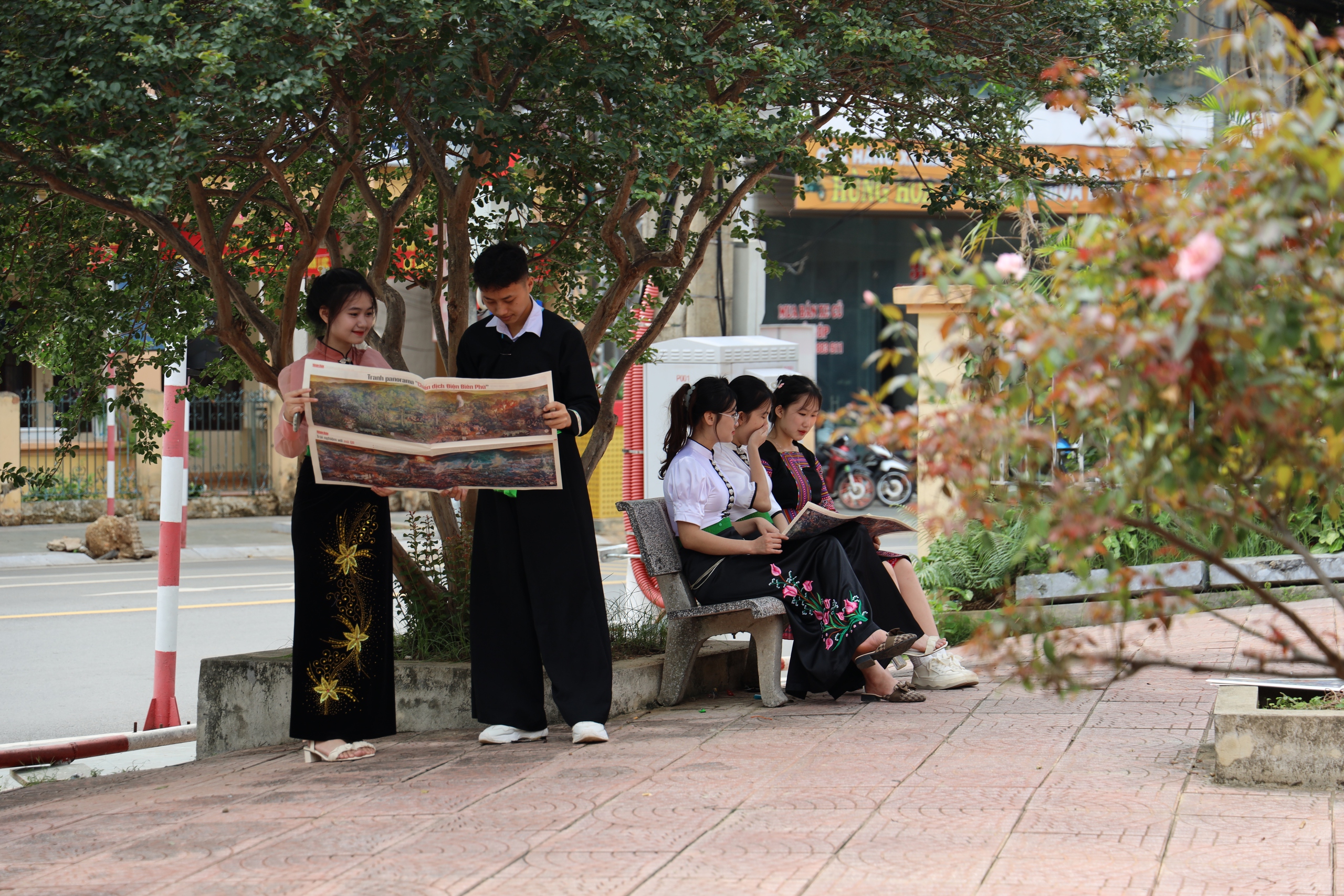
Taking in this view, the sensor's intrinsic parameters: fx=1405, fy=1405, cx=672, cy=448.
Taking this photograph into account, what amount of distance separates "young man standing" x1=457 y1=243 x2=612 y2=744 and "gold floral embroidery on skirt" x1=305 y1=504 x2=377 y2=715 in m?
0.43

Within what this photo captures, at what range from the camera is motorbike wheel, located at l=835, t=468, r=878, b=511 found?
2030 cm

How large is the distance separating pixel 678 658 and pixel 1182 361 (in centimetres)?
434

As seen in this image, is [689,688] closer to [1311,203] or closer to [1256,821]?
[1256,821]

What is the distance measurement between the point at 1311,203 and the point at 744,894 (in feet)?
7.04

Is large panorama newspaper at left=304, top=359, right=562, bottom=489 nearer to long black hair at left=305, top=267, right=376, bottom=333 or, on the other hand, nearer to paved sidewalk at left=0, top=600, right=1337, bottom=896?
long black hair at left=305, top=267, right=376, bottom=333

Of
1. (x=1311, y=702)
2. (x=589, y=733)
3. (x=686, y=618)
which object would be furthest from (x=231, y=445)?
(x=1311, y=702)

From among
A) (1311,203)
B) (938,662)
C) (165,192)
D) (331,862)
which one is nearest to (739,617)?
(938,662)

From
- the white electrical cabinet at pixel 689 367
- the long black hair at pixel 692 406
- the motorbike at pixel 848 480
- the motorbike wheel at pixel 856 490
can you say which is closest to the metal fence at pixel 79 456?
the motorbike at pixel 848 480

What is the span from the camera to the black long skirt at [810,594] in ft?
19.5

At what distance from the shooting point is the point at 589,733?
17.4 ft

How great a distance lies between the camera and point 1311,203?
2104 millimetres

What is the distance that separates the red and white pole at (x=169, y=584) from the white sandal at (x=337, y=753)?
6.46 ft

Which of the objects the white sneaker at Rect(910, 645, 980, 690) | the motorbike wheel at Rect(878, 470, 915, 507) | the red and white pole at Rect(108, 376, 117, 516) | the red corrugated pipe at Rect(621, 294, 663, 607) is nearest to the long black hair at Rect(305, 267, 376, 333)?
the white sneaker at Rect(910, 645, 980, 690)

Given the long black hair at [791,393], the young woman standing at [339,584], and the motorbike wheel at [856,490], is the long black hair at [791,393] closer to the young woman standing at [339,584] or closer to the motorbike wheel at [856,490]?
the young woman standing at [339,584]
